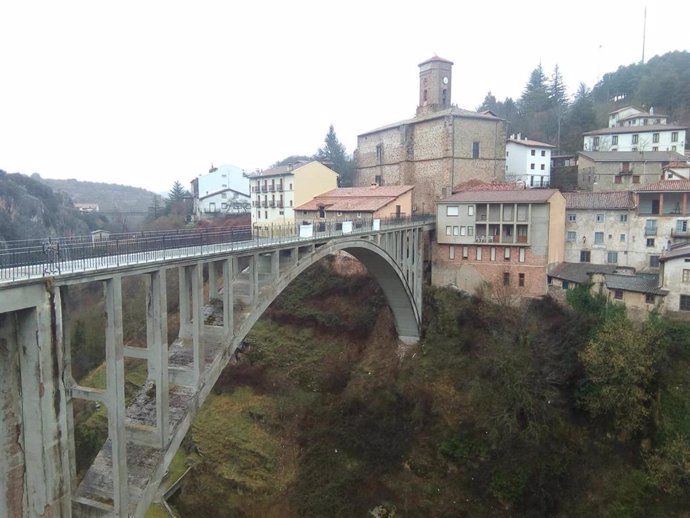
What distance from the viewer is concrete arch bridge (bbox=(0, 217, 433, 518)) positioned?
1059cm

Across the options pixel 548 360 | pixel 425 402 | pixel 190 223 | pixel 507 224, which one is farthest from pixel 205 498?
pixel 190 223

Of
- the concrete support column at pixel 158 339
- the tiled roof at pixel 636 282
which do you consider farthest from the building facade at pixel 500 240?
the concrete support column at pixel 158 339

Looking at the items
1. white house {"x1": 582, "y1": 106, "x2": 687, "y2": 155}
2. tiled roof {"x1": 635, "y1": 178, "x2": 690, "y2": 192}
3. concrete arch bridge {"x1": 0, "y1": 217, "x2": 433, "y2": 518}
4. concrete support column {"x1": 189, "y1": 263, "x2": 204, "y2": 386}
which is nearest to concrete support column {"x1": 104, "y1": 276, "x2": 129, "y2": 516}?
concrete arch bridge {"x1": 0, "y1": 217, "x2": 433, "y2": 518}

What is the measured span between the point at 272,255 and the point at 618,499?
55.4ft

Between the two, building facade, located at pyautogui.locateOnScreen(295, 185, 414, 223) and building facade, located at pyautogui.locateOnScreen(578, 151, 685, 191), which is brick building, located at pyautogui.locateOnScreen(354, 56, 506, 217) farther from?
building facade, located at pyautogui.locateOnScreen(578, 151, 685, 191)

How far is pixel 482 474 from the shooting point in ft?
75.0

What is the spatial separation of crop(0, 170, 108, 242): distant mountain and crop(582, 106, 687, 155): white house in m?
54.7

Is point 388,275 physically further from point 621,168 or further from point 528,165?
point 528,165

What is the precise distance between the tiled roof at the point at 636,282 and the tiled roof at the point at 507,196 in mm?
5845

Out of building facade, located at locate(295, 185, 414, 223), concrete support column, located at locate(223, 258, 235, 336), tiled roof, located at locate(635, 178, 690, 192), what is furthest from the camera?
building facade, located at locate(295, 185, 414, 223)

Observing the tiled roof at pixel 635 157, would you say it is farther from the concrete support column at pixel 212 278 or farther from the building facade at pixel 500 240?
the concrete support column at pixel 212 278

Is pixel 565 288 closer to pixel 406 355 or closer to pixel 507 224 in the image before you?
pixel 507 224

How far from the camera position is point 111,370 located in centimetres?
1166

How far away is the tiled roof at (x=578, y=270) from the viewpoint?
29766 mm
